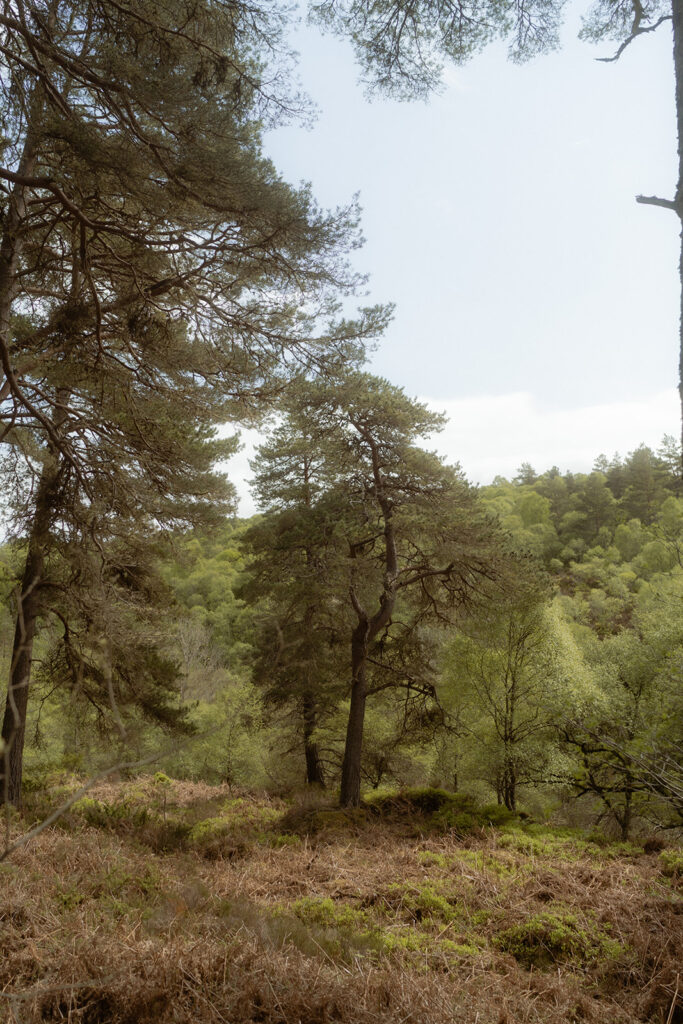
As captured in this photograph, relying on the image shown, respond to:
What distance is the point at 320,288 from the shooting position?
7.02 meters

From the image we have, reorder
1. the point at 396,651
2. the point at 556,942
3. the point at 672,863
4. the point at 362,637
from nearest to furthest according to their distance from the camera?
the point at 556,942 < the point at 672,863 < the point at 362,637 < the point at 396,651

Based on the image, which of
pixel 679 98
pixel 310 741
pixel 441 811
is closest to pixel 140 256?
pixel 679 98

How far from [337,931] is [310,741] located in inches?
428

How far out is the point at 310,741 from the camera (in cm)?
1510

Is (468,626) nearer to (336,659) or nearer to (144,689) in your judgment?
(336,659)

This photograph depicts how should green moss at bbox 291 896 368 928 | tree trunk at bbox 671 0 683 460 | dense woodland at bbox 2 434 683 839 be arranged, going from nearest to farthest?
tree trunk at bbox 671 0 683 460, green moss at bbox 291 896 368 928, dense woodland at bbox 2 434 683 839

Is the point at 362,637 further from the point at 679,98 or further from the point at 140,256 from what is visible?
the point at 679,98

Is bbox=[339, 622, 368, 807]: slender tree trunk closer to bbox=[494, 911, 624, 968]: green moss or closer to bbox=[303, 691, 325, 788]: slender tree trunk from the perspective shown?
bbox=[303, 691, 325, 788]: slender tree trunk

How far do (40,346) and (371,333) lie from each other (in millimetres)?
4162

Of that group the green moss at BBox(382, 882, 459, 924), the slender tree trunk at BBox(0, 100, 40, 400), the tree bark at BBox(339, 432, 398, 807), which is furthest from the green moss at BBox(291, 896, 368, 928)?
the slender tree trunk at BBox(0, 100, 40, 400)

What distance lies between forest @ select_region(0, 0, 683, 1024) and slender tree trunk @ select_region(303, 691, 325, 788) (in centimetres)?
24

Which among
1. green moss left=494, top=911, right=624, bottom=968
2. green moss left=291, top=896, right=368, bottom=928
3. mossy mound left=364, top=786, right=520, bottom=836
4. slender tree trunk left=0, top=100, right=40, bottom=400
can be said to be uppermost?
slender tree trunk left=0, top=100, right=40, bottom=400

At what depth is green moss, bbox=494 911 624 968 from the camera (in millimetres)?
4266

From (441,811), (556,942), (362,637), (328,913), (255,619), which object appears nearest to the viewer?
(556,942)
